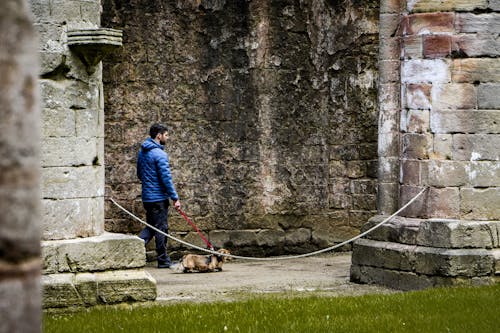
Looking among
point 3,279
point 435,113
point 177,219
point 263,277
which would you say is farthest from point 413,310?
point 3,279

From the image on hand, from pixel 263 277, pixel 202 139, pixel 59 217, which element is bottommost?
pixel 263 277

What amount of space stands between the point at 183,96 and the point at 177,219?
5.03ft

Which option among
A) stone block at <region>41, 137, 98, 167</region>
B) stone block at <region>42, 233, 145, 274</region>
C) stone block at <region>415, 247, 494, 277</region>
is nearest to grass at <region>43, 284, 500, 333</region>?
stone block at <region>42, 233, 145, 274</region>

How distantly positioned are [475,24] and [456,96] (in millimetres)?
714

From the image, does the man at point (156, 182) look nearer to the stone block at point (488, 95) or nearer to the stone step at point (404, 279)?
the stone step at point (404, 279)

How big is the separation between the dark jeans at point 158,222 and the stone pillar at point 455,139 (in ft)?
9.85

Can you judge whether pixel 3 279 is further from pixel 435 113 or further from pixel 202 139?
pixel 202 139

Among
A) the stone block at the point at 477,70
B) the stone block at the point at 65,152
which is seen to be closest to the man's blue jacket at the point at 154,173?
the stone block at the point at 65,152

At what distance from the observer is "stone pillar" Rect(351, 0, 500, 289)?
9594 millimetres

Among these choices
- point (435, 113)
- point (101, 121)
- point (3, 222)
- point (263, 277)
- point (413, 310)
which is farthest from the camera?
point (263, 277)

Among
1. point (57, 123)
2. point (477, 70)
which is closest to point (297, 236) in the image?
point (477, 70)

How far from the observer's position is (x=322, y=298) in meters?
8.82

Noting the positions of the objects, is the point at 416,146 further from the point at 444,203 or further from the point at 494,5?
the point at 494,5

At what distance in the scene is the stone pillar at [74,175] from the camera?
8117 millimetres
